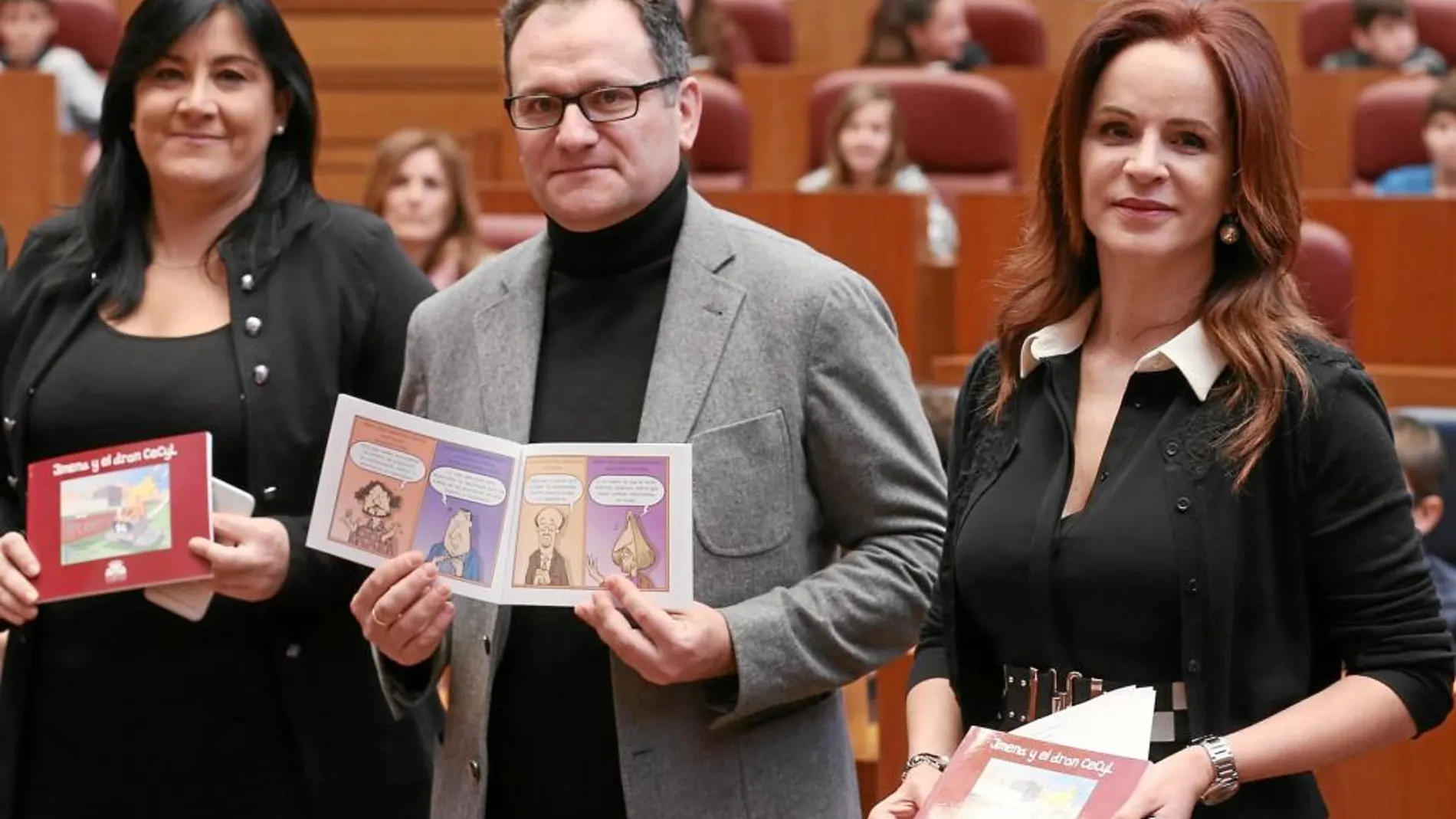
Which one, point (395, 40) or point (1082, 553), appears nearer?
point (1082, 553)

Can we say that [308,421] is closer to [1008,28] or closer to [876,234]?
[876,234]

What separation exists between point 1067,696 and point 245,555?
0.75 metres

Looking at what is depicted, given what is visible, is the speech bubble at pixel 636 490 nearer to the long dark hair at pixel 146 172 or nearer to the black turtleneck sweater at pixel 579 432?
the black turtleneck sweater at pixel 579 432

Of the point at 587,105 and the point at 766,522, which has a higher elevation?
the point at 587,105

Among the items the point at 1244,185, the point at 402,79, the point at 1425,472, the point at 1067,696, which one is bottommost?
the point at 1425,472

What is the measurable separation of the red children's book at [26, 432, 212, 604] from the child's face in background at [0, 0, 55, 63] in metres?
3.99

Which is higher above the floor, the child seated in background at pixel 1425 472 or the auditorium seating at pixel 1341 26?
the auditorium seating at pixel 1341 26

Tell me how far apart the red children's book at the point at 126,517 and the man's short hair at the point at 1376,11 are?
509 cm

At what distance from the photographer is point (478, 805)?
158cm

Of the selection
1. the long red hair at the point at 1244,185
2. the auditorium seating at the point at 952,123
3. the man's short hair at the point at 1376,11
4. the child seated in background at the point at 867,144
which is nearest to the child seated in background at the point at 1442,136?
the auditorium seating at the point at 952,123

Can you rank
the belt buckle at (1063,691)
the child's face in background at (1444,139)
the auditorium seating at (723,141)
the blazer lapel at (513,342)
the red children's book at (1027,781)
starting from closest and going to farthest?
the red children's book at (1027,781) < the belt buckle at (1063,691) < the blazer lapel at (513,342) < the child's face in background at (1444,139) < the auditorium seating at (723,141)

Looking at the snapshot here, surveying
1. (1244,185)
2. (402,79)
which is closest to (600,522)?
(1244,185)

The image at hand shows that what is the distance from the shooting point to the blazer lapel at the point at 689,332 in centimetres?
158

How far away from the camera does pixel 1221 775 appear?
4.33ft
